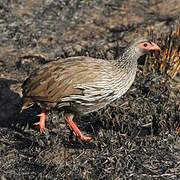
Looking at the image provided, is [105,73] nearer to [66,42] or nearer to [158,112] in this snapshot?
[158,112]

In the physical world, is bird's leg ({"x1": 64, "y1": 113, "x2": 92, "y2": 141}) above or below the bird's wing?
below

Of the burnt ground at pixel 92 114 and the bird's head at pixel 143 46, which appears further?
the bird's head at pixel 143 46

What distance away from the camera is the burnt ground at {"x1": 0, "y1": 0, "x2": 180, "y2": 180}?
6805 mm

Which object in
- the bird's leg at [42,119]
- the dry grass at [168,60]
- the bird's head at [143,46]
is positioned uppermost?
the bird's head at [143,46]

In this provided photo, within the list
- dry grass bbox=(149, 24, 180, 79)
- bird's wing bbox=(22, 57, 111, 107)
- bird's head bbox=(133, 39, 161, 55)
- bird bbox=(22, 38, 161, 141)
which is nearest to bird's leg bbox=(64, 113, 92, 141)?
bird bbox=(22, 38, 161, 141)

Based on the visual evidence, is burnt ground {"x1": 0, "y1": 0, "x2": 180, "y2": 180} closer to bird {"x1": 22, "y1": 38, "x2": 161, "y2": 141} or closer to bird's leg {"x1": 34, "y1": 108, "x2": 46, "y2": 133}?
bird's leg {"x1": 34, "y1": 108, "x2": 46, "y2": 133}

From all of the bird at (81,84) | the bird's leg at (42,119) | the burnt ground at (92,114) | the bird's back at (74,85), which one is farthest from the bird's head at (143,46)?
the bird's leg at (42,119)

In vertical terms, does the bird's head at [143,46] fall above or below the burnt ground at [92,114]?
above

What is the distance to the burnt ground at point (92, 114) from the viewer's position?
6.80 meters

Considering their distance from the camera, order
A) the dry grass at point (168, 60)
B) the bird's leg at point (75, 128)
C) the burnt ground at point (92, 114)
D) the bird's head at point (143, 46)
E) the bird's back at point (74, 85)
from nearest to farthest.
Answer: the burnt ground at point (92, 114) < the bird's back at point (74, 85) < the bird's leg at point (75, 128) < the bird's head at point (143, 46) < the dry grass at point (168, 60)

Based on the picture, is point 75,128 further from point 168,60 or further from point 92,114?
point 168,60

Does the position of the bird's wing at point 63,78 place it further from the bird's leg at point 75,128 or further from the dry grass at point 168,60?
the dry grass at point 168,60

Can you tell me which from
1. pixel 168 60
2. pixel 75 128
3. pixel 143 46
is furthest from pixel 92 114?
pixel 168 60

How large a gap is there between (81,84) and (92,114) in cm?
94
